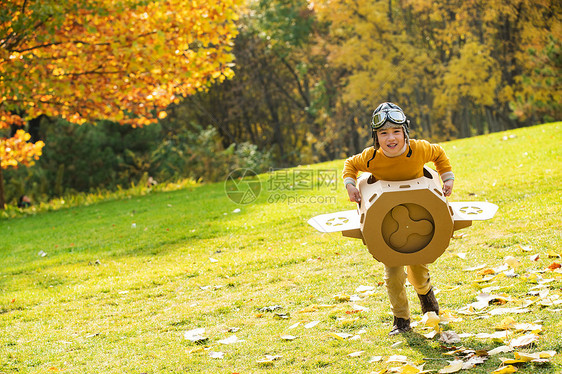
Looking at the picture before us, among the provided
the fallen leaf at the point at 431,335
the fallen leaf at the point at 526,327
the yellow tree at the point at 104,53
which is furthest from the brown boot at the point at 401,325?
the yellow tree at the point at 104,53

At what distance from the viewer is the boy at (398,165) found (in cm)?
396

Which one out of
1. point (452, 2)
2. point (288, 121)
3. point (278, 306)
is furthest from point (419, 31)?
point (278, 306)

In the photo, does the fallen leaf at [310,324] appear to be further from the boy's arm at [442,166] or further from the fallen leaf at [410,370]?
the boy's arm at [442,166]

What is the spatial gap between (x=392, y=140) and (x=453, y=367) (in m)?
1.47

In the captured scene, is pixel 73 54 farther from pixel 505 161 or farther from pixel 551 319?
pixel 551 319

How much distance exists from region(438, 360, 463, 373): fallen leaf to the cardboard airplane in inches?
28.5

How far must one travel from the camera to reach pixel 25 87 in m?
10.8

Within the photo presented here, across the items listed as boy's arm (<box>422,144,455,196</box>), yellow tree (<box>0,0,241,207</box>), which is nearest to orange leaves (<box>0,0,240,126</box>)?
yellow tree (<box>0,0,241,207</box>)

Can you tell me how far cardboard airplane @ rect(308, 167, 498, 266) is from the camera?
3771 millimetres

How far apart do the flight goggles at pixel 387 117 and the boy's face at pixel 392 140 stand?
0.05m

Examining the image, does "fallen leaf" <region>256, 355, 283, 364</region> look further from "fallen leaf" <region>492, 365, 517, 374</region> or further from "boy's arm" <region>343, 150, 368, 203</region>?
"fallen leaf" <region>492, 365, 517, 374</region>

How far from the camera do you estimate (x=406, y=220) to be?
386 cm

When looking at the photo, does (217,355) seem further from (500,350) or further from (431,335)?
(500,350)

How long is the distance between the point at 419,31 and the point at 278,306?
26434 millimetres
